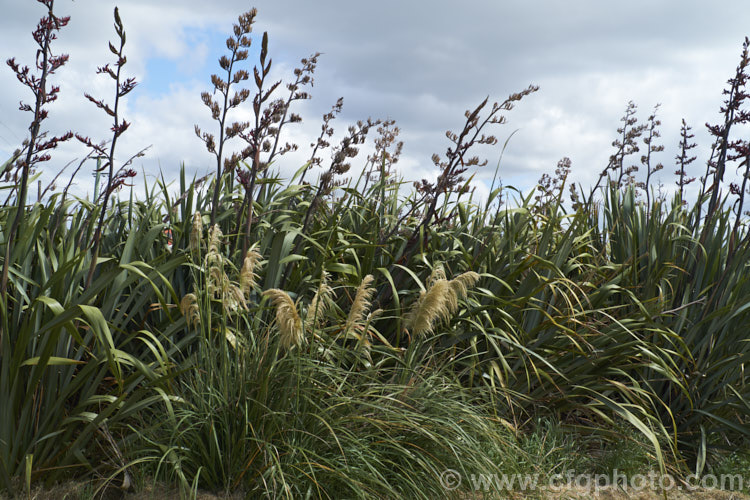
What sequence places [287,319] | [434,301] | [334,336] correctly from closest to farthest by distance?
[287,319]
[434,301]
[334,336]

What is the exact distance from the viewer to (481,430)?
10.3 ft

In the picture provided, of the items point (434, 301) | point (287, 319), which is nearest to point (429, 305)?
point (434, 301)

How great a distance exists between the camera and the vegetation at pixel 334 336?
292 centimetres

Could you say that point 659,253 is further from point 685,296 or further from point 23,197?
point 23,197

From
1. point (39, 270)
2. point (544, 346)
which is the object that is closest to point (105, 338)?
point (39, 270)

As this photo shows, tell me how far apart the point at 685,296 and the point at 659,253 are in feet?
1.48

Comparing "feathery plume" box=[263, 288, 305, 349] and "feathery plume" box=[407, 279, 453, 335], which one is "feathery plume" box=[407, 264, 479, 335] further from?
"feathery plume" box=[263, 288, 305, 349]

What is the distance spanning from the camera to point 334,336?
12.6ft

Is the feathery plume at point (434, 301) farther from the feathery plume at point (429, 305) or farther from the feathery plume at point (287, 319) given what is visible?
the feathery plume at point (287, 319)

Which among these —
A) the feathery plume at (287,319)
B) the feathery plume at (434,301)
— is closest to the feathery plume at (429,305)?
the feathery plume at (434,301)

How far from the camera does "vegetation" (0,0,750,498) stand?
2.92m

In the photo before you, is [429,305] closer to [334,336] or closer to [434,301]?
[434,301]

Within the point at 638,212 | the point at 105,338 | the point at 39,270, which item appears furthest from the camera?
the point at 638,212

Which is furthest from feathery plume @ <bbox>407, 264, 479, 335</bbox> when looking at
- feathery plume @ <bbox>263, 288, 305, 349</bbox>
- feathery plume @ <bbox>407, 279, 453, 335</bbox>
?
feathery plume @ <bbox>263, 288, 305, 349</bbox>
